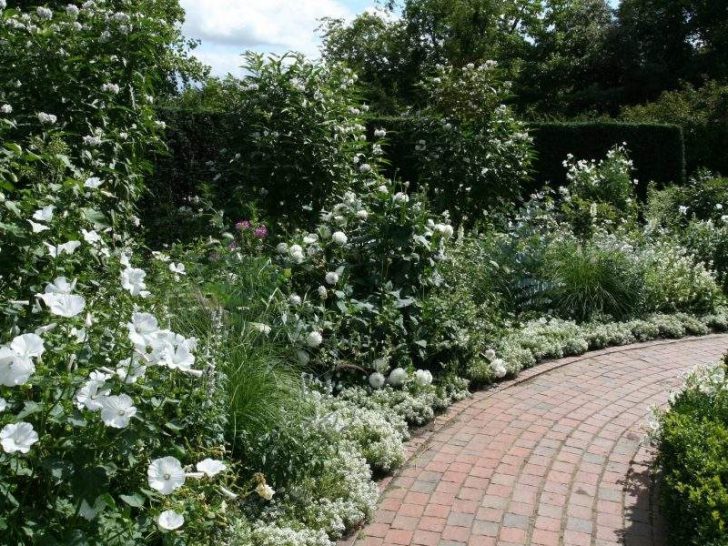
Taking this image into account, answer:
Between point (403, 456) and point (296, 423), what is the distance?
0.80 meters

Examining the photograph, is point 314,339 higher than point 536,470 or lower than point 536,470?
higher

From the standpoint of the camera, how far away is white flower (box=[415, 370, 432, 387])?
15.8 feet

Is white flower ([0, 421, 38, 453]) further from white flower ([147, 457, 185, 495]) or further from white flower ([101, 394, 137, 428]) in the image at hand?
white flower ([147, 457, 185, 495])

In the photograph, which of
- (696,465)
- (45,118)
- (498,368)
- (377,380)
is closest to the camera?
(696,465)

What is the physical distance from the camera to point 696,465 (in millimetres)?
3139

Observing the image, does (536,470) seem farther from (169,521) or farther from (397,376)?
(169,521)

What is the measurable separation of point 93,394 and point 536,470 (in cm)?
266

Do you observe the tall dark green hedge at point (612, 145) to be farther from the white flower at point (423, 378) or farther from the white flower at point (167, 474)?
the white flower at point (167, 474)

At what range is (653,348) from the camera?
6555 millimetres

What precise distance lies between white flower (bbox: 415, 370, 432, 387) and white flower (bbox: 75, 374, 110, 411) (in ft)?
9.42

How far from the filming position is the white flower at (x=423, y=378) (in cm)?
482

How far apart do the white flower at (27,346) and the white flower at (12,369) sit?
49 mm

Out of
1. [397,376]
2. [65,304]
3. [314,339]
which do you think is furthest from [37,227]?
[397,376]

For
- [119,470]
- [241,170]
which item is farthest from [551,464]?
[241,170]
